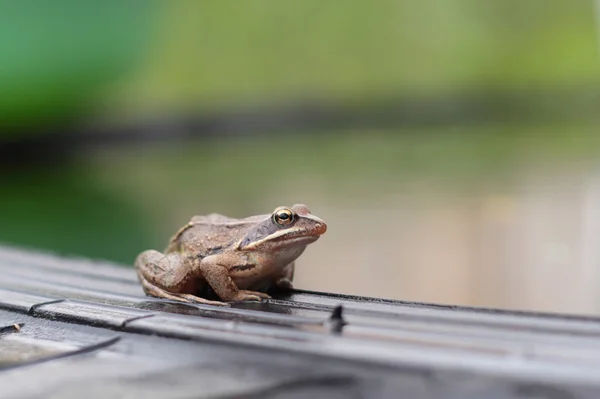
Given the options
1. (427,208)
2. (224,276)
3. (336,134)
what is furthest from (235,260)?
(336,134)

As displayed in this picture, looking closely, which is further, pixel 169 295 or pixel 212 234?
pixel 212 234

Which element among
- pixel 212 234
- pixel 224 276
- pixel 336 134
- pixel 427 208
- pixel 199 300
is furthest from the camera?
pixel 336 134

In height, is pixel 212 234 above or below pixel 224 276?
above

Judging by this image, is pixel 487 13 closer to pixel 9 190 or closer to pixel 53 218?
pixel 9 190

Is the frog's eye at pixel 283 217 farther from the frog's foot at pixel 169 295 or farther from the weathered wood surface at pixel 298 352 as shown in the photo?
the weathered wood surface at pixel 298 352

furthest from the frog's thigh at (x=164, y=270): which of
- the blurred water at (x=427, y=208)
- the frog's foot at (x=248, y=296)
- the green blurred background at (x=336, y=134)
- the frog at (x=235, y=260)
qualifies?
the green blurred background at (x=336, y=134)

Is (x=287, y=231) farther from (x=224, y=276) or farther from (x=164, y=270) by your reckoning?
(x=164, y=270)
